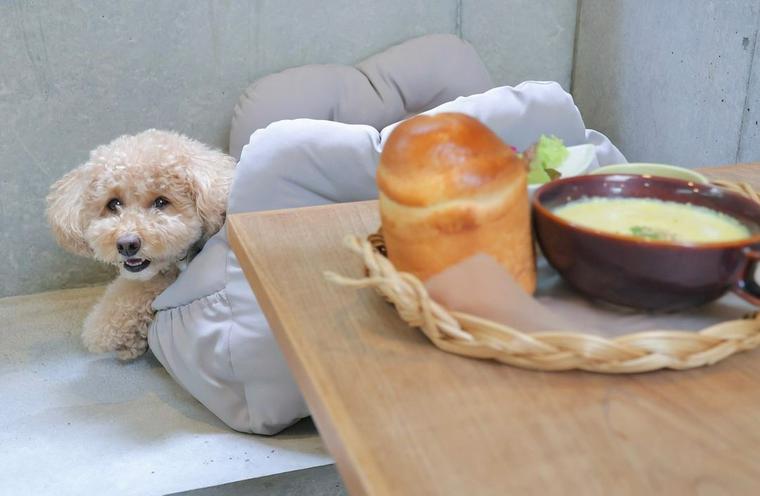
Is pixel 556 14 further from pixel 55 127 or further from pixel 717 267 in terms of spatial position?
pixel 717 267

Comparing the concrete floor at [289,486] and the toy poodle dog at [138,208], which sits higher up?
the toy poodle dog at [138,208]

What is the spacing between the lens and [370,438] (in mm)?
440

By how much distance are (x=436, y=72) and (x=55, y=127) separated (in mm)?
996

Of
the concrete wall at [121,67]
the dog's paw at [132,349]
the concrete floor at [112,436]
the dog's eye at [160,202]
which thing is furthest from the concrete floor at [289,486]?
the concrete wall at [121,67]

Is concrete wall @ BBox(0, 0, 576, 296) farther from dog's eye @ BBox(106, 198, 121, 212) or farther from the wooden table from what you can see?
the wooden table

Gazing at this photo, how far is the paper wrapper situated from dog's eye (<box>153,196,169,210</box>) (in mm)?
1185

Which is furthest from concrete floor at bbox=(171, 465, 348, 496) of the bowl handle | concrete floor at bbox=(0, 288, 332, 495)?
the bowl handle

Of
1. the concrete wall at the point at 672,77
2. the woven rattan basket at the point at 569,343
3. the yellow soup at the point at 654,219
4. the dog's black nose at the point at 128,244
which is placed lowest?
the dog's black nose at the point at 128,244

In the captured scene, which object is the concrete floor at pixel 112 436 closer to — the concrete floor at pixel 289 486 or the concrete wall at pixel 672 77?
the concrete floor at pixel 289 486

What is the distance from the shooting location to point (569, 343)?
0.49m

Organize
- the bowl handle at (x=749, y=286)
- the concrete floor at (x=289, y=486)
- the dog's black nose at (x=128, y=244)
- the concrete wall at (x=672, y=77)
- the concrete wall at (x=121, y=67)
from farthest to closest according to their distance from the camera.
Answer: the concrete wall at (x=121, y=67) → the concrete wall at (x=672, y=77) → the dog's black nose at (x=128, y=244) → the concrete floor at (x=289, y=486) → the bowl handle at (x=749, y=286)

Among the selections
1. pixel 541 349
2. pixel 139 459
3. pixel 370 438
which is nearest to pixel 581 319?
pixel 541 349

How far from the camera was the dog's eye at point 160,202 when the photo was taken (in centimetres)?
162

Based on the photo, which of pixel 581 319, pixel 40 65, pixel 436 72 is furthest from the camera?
pixel 436 72
